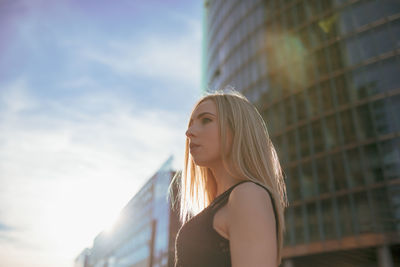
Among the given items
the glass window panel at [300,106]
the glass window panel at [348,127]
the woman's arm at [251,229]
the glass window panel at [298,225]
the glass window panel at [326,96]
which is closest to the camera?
the woman's arm at [251,229]

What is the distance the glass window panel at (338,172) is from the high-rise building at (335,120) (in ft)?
0.26

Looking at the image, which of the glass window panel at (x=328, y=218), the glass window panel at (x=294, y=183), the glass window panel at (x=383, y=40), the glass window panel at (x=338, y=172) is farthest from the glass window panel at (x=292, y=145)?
the glass window panel at (x=383, y=40)

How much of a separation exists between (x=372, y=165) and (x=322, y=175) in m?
4.00

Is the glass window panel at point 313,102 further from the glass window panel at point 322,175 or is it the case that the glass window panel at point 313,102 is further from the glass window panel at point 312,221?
the glass window panel at point 312,221

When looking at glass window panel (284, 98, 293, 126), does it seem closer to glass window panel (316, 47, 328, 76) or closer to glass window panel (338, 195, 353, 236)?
glass window panel (316, 47, 328, 76)

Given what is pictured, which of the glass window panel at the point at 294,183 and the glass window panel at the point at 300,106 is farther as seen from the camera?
the glass window panel at the point at 300,106

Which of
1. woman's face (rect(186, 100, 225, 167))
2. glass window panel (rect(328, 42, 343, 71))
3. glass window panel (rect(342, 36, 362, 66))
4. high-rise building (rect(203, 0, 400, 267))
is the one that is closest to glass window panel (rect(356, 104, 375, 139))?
high-rise building (rect(203, 0, 400, 267))

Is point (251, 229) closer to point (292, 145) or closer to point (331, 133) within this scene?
point (331, 133)

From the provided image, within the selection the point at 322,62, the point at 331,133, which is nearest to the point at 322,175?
the point at 331,133

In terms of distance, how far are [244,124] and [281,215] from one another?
17.5 inches

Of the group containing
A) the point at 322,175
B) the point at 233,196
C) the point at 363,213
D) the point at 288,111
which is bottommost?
the point at 233,196

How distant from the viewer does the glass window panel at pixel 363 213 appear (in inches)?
960

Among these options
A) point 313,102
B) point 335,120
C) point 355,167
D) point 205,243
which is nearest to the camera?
point 205,243

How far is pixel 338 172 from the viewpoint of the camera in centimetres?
2734
